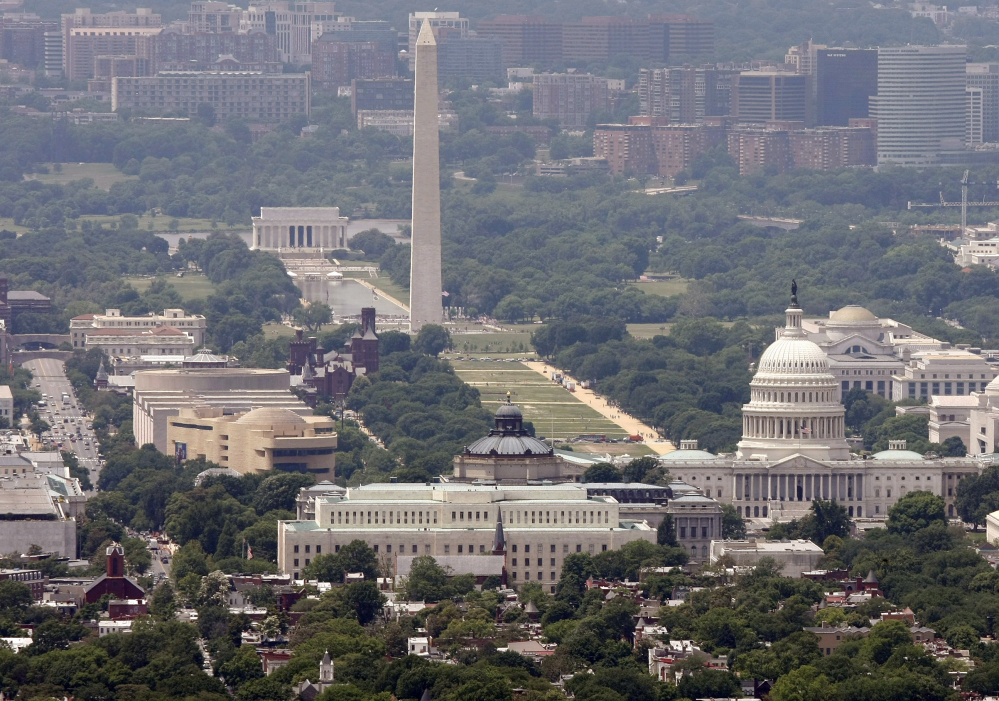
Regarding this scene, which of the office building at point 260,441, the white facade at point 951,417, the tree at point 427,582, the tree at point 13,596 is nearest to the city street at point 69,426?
the office building at point 260,441

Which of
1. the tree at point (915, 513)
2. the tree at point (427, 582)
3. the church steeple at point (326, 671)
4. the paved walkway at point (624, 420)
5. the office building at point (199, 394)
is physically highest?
the church steeple at point (326, 671)

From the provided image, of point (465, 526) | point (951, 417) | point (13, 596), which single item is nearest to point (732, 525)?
point (465, 526)

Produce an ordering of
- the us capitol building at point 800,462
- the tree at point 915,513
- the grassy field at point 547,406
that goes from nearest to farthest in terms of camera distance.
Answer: the tree at point 915,513 < the us capitol building at point 800,462 < the grassy field at point 547,406

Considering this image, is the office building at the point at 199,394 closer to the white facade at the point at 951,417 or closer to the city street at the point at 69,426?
the city street at the point at 69,426

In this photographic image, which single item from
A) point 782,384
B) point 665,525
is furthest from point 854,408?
point 665,525

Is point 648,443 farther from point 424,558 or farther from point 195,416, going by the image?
point 424,558

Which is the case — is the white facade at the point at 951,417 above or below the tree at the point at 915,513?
below

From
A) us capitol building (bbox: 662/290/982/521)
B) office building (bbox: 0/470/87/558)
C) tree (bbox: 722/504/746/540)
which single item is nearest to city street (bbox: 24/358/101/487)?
office building (bbox: 0/470/87/558)
